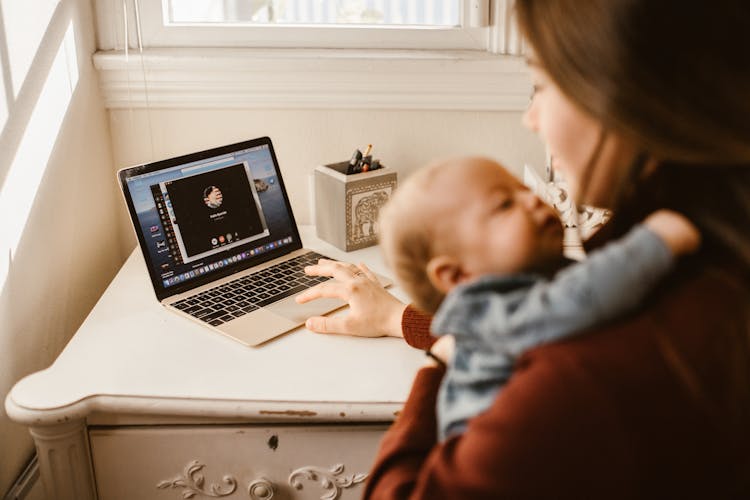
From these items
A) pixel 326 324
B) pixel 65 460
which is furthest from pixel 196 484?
pixel 326 324

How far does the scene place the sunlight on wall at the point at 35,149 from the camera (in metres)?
1.15

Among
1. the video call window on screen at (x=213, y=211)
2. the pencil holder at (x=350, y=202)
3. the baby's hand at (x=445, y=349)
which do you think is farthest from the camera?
the pencil holder at (x=350, y=202)

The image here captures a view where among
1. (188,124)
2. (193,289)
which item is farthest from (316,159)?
(193,289)

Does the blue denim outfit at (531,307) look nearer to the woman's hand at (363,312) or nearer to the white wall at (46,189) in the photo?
the woman's hand at (363,312)

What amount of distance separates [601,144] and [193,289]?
2.72 ft

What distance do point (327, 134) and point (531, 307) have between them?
1.04 meters

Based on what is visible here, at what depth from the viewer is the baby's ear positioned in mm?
799

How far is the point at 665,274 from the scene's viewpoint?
0.64 metres

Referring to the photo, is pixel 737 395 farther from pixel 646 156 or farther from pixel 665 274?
pixel 646 156

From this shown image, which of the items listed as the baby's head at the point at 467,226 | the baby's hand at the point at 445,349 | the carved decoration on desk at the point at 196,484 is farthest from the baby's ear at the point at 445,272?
the carved decoration on desk at the point at 196,484

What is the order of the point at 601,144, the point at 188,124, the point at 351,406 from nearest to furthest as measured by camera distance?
1. the point at 601,144
2. the point at 351,406
3. the point at 188,124

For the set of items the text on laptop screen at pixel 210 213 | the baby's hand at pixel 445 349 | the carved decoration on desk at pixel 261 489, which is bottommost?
the carved decoration on desk at pixel 261 489

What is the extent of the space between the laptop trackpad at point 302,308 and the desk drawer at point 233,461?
21cm

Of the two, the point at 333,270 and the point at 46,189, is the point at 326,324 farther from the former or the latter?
the point at 46,189
